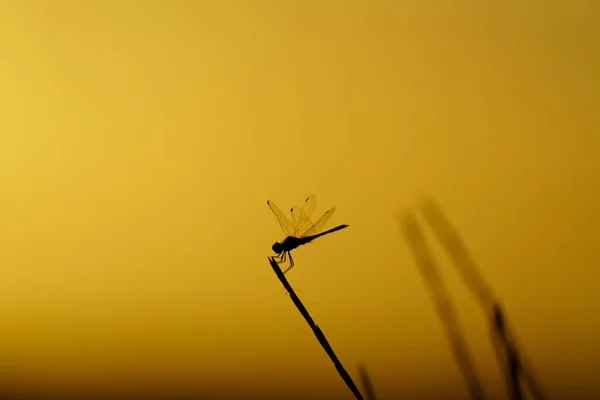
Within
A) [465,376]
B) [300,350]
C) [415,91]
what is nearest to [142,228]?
[300,350]

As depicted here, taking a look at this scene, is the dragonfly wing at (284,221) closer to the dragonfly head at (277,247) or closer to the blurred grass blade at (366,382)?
the dragonfly head at (277,247)

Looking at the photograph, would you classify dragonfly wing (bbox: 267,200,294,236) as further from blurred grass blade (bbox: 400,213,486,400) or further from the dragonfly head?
blurred grass blade (bbox: 400,213,486,400)

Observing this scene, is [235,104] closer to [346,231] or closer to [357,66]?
[357,66]

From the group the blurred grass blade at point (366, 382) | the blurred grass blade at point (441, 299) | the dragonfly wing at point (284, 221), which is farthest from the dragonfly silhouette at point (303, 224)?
the blurred grass blade at point (366, 382)

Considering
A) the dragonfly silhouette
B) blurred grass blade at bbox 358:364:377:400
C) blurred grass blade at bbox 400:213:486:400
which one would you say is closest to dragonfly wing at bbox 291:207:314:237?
the dragonfly silhouette

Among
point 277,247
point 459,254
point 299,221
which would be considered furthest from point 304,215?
point 459,254
